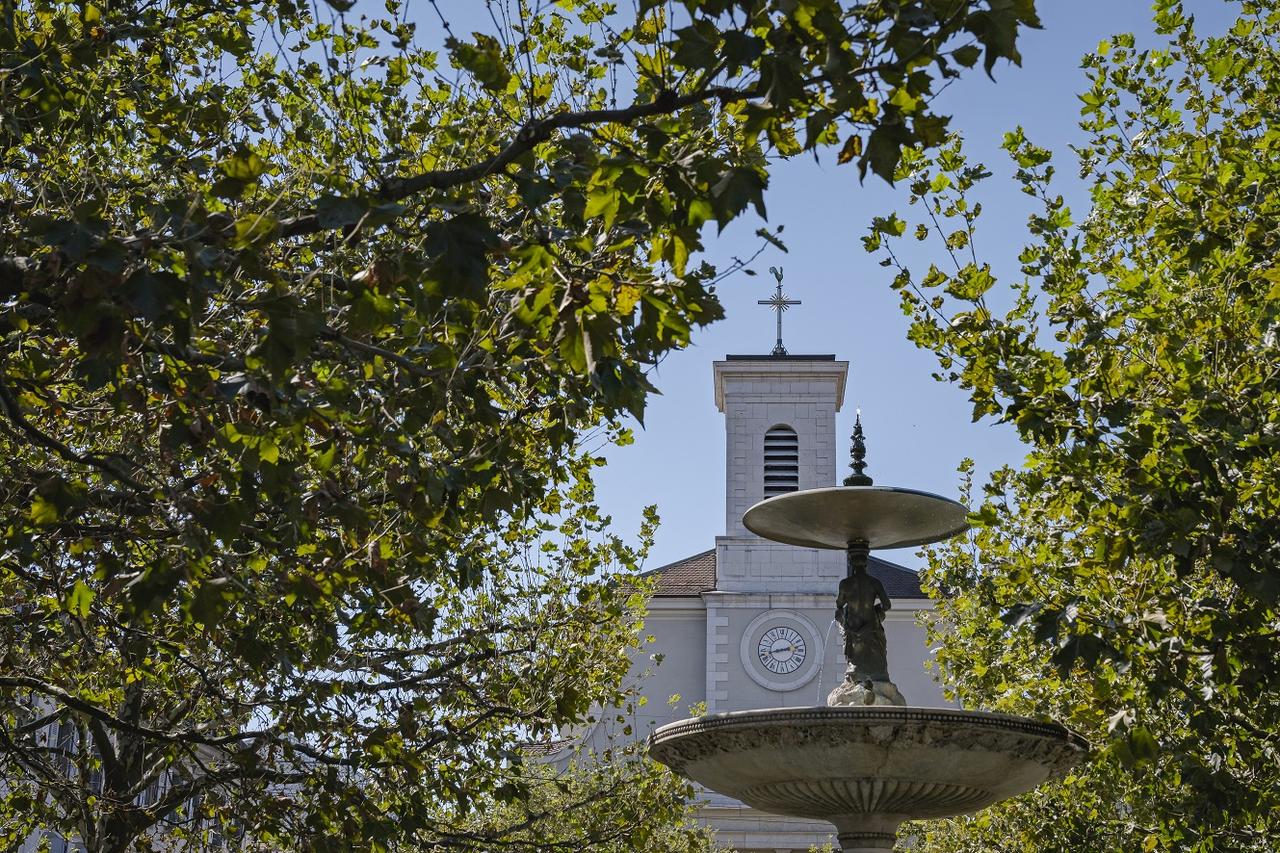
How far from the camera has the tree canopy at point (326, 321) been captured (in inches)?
164

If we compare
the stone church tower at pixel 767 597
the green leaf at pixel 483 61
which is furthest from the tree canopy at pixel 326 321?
the stone church tower at pixel 767 597

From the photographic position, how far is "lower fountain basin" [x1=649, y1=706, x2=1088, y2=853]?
9242mm

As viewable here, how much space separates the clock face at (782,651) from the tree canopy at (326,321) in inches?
1146

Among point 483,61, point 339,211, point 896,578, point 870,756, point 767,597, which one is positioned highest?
point 896,578

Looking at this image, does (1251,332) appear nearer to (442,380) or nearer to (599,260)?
(599,260)

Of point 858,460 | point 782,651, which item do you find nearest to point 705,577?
point 782,651

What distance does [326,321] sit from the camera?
540cm

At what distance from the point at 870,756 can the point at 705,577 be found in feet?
110

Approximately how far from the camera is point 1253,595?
21.7ft

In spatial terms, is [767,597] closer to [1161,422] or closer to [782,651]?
[782,651]

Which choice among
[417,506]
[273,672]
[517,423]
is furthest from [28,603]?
[417,506]

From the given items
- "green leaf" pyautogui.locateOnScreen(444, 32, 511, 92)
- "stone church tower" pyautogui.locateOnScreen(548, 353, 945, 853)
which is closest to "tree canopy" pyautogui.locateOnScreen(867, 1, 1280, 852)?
"green leaf" pyautogui.locateOnScreen(444, 32, 511, 92)

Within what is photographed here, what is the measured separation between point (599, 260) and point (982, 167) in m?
3.51

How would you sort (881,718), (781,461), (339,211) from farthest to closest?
(781,461), (881,718), (339,211)
